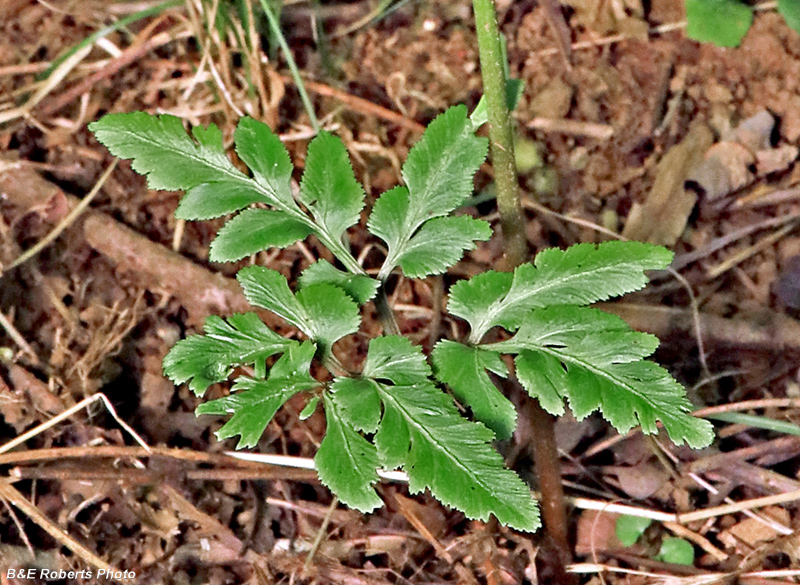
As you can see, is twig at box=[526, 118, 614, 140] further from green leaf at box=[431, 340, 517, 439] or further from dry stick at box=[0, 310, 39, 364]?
dry stick at box=[0, 310, 39, 364]

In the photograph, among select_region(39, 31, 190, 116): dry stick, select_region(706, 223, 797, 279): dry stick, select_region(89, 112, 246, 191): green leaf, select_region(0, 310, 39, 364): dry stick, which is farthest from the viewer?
select_region(39, 31, 190, 116): dry stick

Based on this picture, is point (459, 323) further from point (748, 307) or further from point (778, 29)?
point (778, 29)

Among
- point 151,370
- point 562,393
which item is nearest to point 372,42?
point 151,370

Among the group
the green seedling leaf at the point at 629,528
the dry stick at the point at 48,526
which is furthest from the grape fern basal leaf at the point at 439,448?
the dry stick at the point at 48,526

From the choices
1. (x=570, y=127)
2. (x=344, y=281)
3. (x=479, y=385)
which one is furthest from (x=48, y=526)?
(x=570, y=127)

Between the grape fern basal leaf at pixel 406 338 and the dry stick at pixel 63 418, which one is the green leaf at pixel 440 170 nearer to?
the grape fern basal leaf at pixel 406 338

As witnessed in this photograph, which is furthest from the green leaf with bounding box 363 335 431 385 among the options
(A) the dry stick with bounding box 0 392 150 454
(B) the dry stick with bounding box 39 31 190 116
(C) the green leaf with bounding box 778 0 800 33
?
(C) the green leaf with bounding box 778 0 800 33
